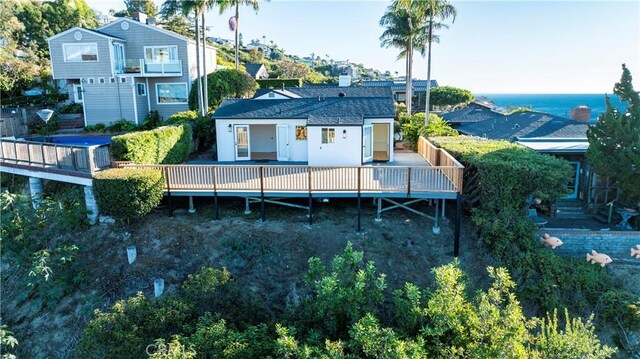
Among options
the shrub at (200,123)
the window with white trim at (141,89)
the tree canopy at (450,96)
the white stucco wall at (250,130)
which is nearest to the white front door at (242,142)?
the white stucco wall at (250,130)

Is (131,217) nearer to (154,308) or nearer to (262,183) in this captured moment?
(262,183)

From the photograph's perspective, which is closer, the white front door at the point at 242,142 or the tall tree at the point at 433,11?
the white front door at the point at 242,142

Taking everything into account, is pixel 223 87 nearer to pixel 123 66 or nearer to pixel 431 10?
pixel 123 66

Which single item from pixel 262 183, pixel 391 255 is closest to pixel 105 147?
pixel 262 183

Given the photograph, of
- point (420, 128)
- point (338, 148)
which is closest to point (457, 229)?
point (338, 148)

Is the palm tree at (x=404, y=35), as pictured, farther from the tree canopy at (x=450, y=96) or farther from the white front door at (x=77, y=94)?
the white front door at (x=77, y=94)

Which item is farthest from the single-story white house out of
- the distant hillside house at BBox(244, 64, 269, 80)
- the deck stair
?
the distant hillside house at BBox(244, 64, 269, 80)
